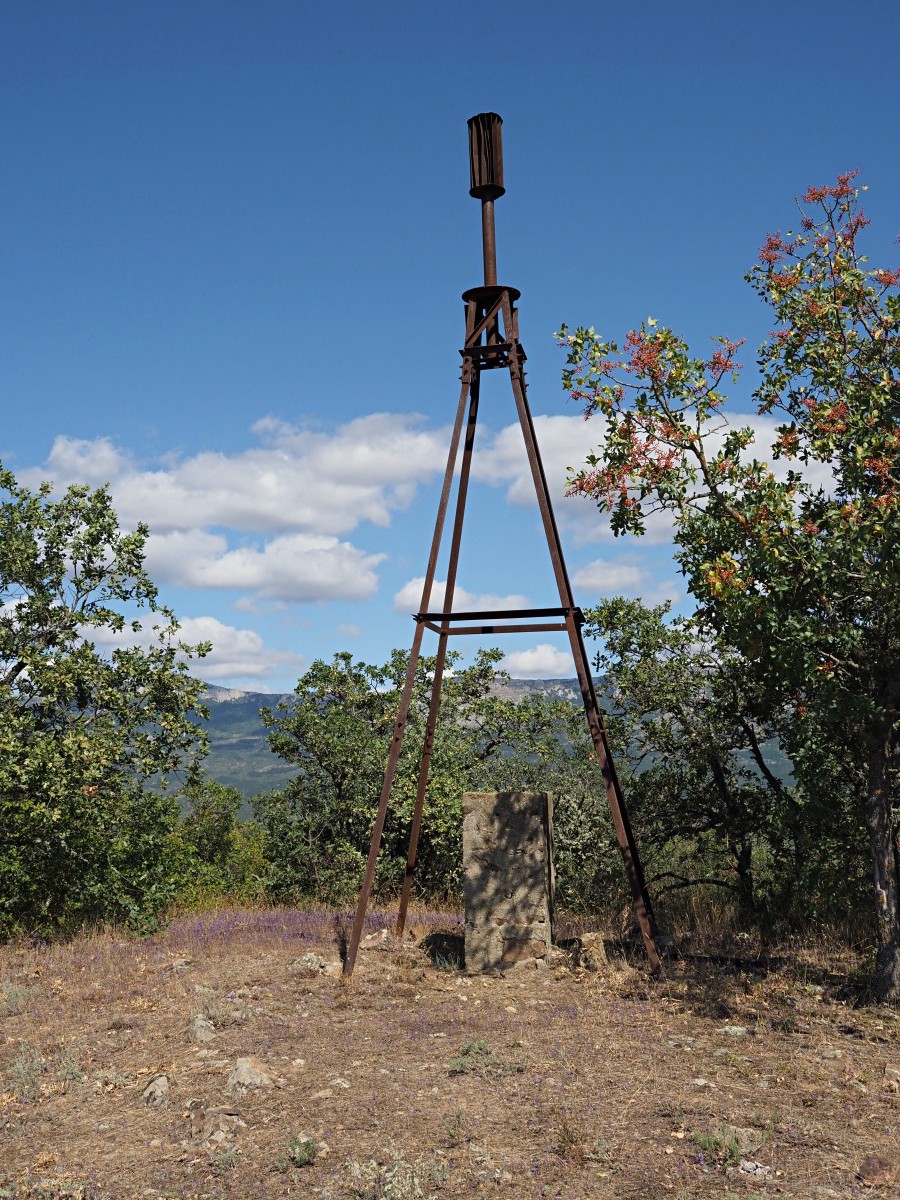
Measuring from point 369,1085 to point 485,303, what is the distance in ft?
30.1

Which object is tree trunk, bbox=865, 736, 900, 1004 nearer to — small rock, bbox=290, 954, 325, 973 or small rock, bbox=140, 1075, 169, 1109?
small rock, bbox=290, 954, 325, 973

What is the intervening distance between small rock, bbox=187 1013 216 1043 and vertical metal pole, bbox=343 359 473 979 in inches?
81.8

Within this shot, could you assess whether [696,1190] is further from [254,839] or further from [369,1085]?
[254,839]

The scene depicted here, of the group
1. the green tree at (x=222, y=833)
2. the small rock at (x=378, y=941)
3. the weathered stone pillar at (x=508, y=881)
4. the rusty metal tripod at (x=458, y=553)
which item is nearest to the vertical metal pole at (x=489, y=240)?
the rusty metal tripod at (x=458, y=553)

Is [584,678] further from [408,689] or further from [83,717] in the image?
[83,717]

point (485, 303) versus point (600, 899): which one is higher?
point (485, 303)

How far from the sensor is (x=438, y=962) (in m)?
11.5

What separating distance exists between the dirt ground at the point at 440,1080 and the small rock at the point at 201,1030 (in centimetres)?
4

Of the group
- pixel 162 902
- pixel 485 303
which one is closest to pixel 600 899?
pixel 162 902

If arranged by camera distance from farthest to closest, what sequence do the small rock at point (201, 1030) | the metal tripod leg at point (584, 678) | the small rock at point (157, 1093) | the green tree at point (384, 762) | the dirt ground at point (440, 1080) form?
1. the green tree at point (384, 762)
2. the metal tripod leg at point (584, 678)
3. the small rock at point (201, 1030)
4. the small rock at point (157, 1093)
5. the dirt ground at point (440, 1080)

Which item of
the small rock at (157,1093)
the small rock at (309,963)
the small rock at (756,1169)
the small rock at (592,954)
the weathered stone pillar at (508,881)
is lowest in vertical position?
the small rock at (157,1093)

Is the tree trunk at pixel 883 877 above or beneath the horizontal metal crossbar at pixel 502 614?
beneath

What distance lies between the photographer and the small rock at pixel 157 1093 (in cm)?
730

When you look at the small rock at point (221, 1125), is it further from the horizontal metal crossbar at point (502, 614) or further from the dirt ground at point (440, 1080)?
the horizontal metal crossbar at point (502, 614)
